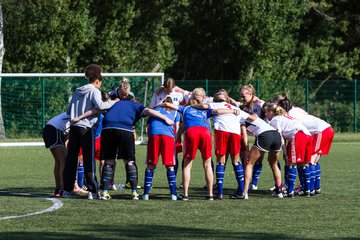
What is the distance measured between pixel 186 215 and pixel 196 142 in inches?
90.6

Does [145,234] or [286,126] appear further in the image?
[286,126]

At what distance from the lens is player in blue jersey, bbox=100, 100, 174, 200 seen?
14.5 metres

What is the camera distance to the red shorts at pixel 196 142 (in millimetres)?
14688

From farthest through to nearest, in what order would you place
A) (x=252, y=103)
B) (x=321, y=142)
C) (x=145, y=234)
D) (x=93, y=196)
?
(x=321, y=142) → (x=252, y=103) → (x=93, y=196) → (x=145, y=234)

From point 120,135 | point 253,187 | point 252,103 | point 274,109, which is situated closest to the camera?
point 120,135

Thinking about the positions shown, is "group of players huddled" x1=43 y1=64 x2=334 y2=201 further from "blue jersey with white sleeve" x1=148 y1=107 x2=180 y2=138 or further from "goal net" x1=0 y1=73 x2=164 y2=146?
"goal net" x1=0 y1=73 x2=164 y2=146

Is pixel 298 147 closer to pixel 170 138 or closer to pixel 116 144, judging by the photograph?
pixel 170 138

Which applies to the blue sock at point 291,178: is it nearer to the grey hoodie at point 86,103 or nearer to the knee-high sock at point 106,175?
the knee-high sock at point 106,175

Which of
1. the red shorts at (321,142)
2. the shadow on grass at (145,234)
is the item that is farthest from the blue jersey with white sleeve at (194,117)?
the shadow on grass at (145,234)

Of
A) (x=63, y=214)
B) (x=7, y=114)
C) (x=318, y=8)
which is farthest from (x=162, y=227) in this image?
(x=318, y=8)

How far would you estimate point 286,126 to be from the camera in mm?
15539

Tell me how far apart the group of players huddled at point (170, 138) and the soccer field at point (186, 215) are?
368 mm

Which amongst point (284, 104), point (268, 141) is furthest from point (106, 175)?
point (284, 104)

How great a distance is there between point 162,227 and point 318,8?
1516 inches
